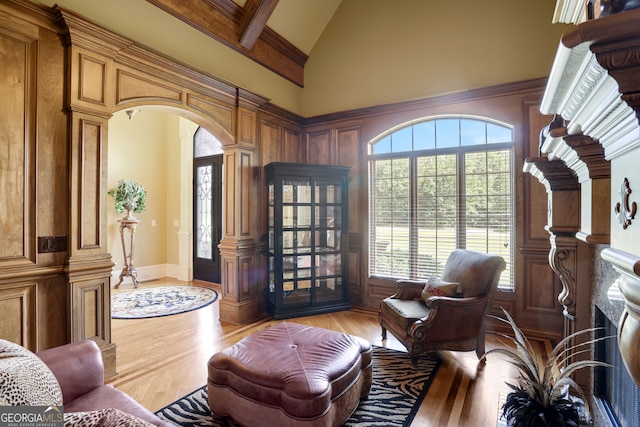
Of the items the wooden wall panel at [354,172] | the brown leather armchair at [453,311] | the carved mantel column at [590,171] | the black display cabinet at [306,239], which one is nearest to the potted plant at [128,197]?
the black display cabinet at [306,239]

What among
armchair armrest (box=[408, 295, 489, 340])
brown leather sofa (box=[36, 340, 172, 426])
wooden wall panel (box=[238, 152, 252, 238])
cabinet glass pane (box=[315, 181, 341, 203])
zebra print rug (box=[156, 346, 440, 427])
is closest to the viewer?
brown leather sofa (box=[36, 340, 172, 426])

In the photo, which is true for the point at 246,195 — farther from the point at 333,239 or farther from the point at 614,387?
the point at 614,387

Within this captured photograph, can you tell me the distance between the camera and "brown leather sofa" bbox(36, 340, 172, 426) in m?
1.58

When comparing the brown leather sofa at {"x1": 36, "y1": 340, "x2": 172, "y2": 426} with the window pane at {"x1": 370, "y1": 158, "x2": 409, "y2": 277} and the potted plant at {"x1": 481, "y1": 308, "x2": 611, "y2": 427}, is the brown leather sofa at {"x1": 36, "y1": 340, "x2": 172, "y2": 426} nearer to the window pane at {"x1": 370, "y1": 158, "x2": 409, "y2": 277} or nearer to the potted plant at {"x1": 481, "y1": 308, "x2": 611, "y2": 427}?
the potted plant at {"x1": 481, "y1": 308, "x2": 611, "y2": 427}

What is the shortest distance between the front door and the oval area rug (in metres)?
0.57

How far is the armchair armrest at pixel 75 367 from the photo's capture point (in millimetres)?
1645

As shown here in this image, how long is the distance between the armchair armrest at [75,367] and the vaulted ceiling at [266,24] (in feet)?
10.0

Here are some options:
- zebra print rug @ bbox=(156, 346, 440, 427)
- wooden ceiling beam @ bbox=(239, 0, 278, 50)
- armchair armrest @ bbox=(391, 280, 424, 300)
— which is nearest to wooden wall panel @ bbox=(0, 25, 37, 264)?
zebra print rug @ bbox=(156, 346, 440, 427)

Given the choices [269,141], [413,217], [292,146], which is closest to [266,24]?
[269,141]

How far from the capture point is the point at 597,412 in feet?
5.73

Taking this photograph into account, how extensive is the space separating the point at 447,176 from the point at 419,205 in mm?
511

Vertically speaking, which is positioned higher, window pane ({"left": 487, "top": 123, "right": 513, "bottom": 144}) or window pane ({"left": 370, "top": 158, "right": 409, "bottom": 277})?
window pane ({"left": 487, "top": 123, "right": 513, "bottom": 144})

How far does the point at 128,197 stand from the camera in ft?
19.1

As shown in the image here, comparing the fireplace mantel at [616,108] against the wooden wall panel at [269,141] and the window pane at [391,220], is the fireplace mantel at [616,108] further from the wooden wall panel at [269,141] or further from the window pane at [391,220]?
the wooden wall panel at [269,141]
